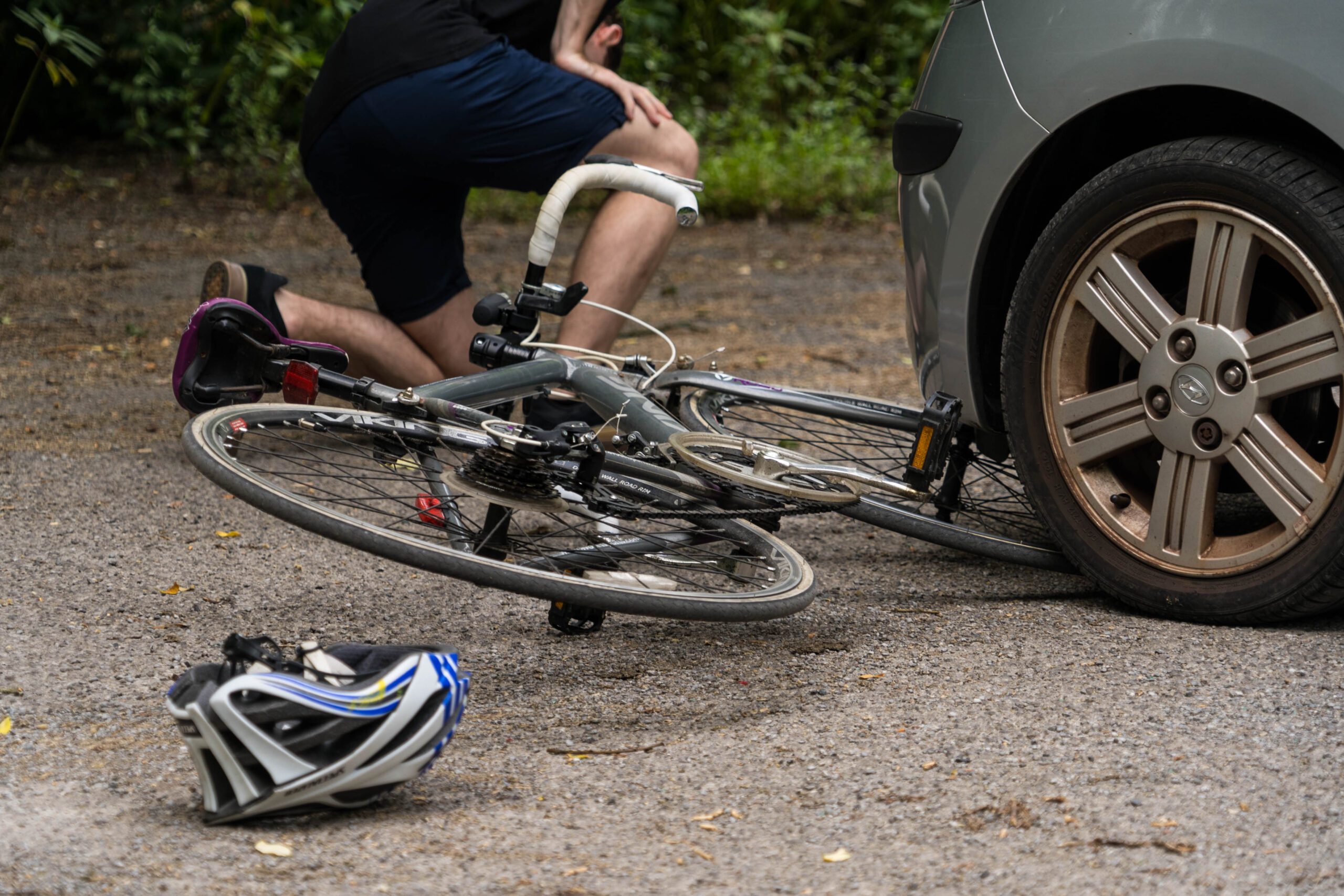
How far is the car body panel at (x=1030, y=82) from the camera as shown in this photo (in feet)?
7.41

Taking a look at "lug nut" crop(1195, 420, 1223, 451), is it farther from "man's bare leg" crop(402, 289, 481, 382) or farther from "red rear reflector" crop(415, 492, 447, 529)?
"man's bare leg" crop(402, 289, 481, 382)

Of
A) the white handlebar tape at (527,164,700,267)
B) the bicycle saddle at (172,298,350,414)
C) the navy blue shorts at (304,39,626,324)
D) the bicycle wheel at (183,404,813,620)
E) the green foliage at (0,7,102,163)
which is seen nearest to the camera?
the bicycle wheel at (183,404,813,620)

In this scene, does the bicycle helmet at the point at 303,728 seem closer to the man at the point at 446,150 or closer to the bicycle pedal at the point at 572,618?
the bicycle pedal at the point at 572,618

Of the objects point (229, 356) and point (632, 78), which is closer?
point (229, 356)

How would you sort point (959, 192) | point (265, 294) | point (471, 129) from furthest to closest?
point (265, 294), point (471, 129), point (959, 192)

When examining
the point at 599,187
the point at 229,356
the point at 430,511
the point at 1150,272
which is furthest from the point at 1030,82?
the point at 229,356

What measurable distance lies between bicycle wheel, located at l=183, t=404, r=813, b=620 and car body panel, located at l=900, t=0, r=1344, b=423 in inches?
25.1

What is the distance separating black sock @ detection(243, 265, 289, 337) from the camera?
3471 mm

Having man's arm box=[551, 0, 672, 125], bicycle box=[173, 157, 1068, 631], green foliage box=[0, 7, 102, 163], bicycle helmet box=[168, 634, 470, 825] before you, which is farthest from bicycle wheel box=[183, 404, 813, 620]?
green foliage box=[0, 7, 102, 163]

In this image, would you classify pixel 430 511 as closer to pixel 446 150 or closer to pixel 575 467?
pixel 575 467

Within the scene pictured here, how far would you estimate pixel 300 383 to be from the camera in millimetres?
2668

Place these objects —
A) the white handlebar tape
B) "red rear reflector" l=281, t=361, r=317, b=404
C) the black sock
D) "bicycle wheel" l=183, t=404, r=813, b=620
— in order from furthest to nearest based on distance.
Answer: the black sock < the white handlebar tape < "red rear reflector" l=281, t=361, r=317, b=404 < "bicycle wheel" l=183, t=404, r=813, b=620

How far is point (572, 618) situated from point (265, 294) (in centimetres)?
142

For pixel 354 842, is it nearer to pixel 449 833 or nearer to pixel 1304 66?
pixel 449 833
